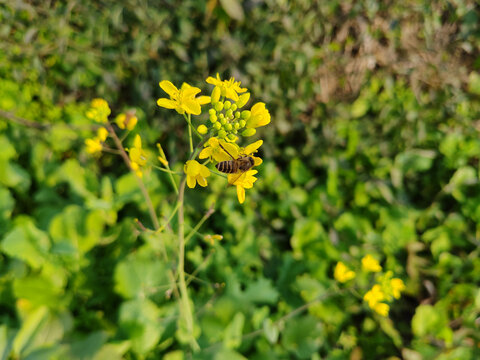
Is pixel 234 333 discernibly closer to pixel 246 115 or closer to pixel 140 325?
pixel 140 325

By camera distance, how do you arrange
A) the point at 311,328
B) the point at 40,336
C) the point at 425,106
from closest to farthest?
the point at 40,336 < the point at 311,328 < the point at 425,106

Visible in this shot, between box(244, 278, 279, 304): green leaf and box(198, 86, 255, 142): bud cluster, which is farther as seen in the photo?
box(244, 278, 279, 304): green leaf

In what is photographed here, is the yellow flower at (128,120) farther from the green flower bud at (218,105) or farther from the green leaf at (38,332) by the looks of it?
the green leaf at (38,332)

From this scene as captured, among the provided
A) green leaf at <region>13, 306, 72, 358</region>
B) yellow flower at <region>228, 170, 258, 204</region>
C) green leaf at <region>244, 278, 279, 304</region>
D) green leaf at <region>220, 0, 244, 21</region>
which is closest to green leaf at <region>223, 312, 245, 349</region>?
green leaf at <region>244, 278, 279, 304</region>

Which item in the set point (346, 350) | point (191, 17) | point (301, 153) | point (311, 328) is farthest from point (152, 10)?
point (346, 350)

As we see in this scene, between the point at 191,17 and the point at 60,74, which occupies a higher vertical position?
the point at 191,17

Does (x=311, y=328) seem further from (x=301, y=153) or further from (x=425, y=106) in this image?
(x=425, y=106)

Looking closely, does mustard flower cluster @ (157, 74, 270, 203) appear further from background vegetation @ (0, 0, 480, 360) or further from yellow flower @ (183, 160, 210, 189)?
background vegetation @ (0, 0, 480, 360)

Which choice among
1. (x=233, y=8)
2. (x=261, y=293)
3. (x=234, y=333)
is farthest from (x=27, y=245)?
(x=233, y=8)
